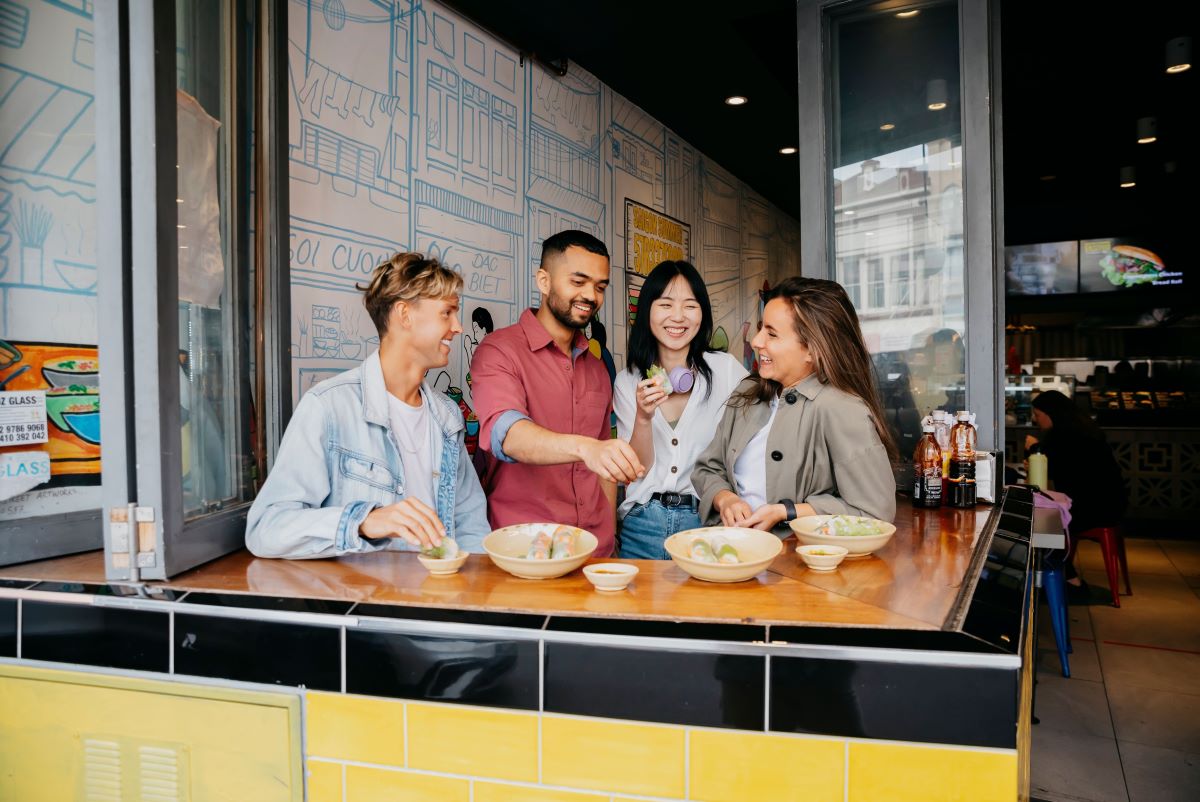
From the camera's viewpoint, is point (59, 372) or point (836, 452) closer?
point (59, 372)

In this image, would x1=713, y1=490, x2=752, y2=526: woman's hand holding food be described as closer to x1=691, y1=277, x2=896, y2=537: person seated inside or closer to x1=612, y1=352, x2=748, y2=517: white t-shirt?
x1=691, y1=277, x2=896, y2=537: person seated inside

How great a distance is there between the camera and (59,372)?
1.89 metres

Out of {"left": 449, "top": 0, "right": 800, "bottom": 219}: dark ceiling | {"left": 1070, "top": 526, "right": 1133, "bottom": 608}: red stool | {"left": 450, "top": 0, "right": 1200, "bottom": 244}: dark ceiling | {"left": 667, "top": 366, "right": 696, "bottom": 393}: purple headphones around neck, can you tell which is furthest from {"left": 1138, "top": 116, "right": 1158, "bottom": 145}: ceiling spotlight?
{"left": 667, "top": 366, "right": 696, "bottom": 393}: purple headphones around neck

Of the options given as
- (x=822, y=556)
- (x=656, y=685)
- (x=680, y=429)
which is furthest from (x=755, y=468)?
(x=656, y=685)

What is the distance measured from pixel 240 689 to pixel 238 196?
1218mm

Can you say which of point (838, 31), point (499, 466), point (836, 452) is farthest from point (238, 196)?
point (838, 31)

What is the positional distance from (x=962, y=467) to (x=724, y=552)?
148 cm

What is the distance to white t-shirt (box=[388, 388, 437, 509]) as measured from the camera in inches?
82.3

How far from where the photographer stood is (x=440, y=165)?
3.02 meters

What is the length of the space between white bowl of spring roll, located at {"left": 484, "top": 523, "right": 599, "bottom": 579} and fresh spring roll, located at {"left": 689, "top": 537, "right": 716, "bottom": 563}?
19cm

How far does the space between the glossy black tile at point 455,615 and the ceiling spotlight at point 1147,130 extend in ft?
20.4

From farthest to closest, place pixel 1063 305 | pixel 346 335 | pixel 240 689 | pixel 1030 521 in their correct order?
pixel 1063 305 < pixel 346 335 < pixel 1030 521 < pixel 240 689

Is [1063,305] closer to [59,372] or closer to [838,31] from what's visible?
[838,31]

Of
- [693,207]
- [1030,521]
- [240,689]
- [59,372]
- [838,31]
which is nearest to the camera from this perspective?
[240,689]
